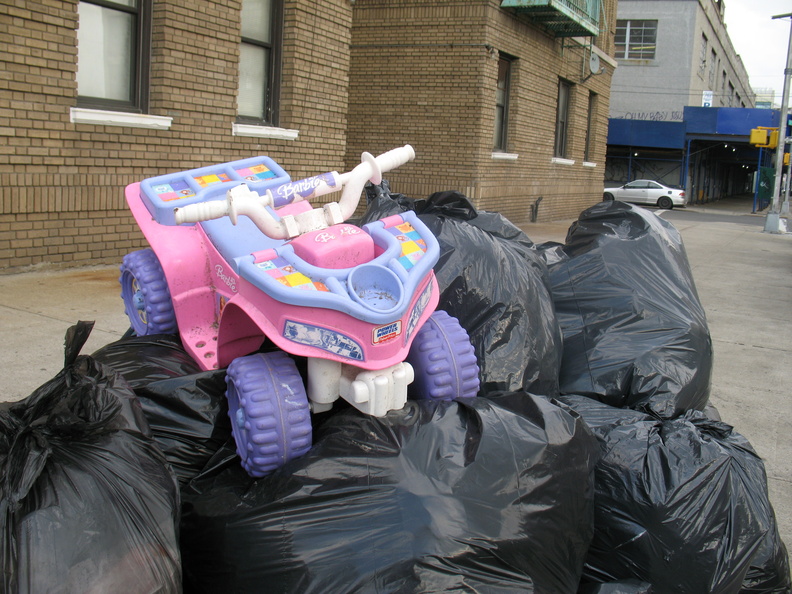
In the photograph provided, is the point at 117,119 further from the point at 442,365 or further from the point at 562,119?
the point at 562,119

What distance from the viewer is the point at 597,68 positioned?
50.9 ft

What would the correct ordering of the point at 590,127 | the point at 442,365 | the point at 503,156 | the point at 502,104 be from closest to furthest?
the point at 442,365, the point at 503,156, the point at 502,104, the point at 590,127

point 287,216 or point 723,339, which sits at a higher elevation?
point 287,216

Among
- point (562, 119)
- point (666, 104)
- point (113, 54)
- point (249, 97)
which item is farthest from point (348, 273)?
point (666, 104)

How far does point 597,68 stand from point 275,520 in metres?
15.4

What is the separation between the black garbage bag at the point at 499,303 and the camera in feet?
9.04

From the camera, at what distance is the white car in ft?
95.7

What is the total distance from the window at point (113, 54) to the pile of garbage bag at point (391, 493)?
4.05 metres

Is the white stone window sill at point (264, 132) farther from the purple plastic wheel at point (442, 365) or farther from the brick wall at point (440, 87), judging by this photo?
the purple plastic wheel at point (442, 365)

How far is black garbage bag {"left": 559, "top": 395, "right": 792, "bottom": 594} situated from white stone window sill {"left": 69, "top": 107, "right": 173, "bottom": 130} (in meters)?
4.79

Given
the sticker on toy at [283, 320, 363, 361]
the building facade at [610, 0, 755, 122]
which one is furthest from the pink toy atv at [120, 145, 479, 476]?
the building facade at [610, 0, 755, 122]

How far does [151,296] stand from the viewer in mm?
2709

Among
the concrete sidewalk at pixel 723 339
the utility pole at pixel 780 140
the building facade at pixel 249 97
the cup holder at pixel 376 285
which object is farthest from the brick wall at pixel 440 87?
the cup holder at pixel 376 285

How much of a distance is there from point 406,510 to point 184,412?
819 millimetres
